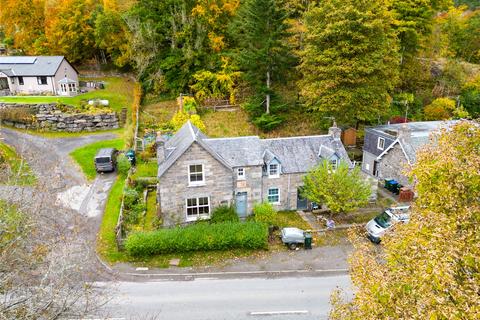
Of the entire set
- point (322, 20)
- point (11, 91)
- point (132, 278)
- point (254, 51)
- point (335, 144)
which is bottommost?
point (132, 278)

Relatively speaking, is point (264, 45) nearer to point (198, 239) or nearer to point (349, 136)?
point (349, 136)

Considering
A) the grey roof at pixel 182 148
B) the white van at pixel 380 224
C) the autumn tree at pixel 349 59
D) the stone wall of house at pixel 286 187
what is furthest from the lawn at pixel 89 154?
the white van at pixel 380 224

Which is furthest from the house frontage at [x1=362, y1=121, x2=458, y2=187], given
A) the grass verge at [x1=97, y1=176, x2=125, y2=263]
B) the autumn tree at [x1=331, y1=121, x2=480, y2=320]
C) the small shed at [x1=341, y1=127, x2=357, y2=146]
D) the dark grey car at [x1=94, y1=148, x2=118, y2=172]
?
the dark grey car at [x1=94, y1=148, x2=118, y2=172]

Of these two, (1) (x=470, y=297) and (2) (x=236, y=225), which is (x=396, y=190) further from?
(1) (x=470, y=297)

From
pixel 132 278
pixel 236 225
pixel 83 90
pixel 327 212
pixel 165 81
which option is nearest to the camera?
pixel 132 278

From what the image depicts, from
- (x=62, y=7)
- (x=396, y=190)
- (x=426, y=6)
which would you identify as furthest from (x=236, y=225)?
(x=62, y=7)

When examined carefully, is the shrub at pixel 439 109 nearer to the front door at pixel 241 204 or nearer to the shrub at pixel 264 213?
the front door at pixel 241 204

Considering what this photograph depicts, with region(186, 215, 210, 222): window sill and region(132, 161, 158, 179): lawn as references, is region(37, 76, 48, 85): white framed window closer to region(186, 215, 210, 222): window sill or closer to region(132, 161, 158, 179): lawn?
region(132, 161, 158, 179): lawn
